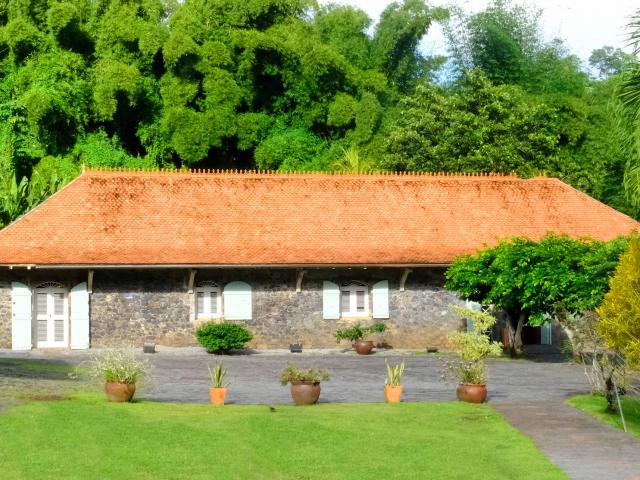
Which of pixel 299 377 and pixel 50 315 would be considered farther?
pixel 50 315

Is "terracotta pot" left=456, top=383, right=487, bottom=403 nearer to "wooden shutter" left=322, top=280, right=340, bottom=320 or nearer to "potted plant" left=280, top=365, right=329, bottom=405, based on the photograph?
"potted plant" left=280, top=365, right=329, bottom=405

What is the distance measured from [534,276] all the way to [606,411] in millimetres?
8880

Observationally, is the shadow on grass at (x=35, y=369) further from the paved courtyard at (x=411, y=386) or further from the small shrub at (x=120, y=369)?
the small shrub at (x=120, y=369)

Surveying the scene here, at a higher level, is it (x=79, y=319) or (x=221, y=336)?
(x=79, y=319)

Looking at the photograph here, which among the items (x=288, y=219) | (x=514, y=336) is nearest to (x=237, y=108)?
(x=288, y=219)

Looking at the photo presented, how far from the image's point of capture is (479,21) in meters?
57.2

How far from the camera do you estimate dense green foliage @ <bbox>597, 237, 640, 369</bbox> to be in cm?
1653

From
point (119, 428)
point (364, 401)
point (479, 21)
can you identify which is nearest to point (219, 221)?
point (364, 401)

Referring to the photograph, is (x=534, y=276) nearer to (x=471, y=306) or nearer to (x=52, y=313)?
(x=471, y=306)

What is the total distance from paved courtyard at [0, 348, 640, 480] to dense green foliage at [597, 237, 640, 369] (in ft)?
4.67

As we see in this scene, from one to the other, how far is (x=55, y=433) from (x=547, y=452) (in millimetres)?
6828

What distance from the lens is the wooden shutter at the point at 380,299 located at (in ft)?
109

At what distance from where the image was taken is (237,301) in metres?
32.6

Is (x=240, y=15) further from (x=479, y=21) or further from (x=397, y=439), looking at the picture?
(x=397, y=439)
